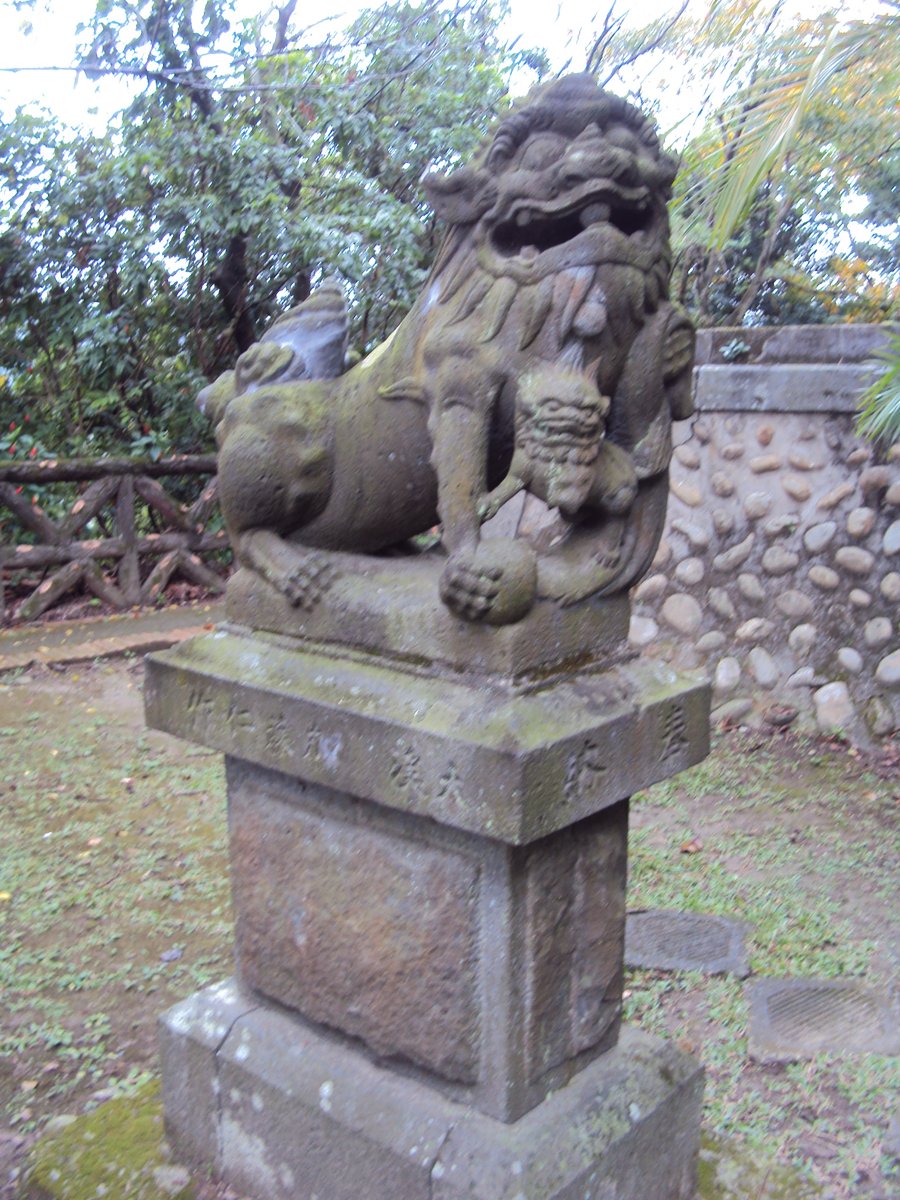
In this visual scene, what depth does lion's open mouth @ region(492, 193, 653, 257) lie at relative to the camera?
1.94 m

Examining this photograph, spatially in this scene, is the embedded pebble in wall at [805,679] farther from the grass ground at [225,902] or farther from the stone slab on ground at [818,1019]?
the stone slab on ground at [818,1019]

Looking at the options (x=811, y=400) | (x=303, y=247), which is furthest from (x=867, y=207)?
(x=811, y=400)

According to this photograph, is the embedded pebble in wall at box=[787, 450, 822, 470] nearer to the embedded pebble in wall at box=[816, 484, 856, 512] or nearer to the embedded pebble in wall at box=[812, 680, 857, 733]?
the embedded pebble in wall at box=[816, 484, 856, 512]

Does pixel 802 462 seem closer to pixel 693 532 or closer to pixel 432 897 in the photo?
pixel 693 532

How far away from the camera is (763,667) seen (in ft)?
18.3

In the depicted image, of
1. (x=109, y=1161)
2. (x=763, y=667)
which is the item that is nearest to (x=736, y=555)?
(x=763, y=667)

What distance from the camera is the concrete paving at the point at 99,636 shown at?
262 inches

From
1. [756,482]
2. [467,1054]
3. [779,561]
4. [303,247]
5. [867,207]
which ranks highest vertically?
[867,207]

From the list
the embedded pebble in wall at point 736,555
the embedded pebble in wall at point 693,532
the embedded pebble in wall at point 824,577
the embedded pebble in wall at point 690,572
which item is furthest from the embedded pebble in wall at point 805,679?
the embedded pebble in wall at point 693,532

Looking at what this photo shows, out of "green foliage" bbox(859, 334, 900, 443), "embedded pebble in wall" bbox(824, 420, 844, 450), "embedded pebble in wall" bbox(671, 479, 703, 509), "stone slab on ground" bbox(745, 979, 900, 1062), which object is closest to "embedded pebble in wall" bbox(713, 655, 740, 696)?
"embedded pebble in wall" bbox(671, 479, 703, 509)

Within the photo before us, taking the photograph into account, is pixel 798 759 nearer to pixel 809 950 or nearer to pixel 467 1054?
pixel 809 950

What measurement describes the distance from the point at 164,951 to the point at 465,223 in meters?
2.46

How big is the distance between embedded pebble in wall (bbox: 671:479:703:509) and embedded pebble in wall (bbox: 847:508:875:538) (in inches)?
33.2

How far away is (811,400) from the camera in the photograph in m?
5.46
